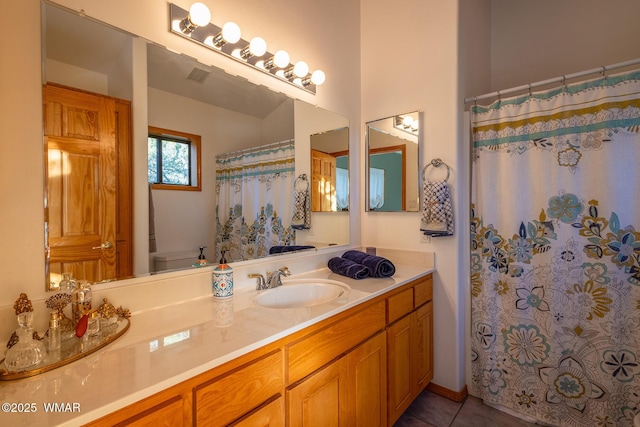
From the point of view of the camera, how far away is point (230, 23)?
51.6 inches

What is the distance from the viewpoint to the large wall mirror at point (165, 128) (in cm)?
98

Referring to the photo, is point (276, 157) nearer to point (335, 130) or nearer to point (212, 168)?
point (212, 168)

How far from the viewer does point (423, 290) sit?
1.82 m

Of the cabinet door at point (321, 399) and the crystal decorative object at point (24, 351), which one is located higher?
the crystal decorative object at point (24, 351)

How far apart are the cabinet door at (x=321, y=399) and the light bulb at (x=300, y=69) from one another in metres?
1.50

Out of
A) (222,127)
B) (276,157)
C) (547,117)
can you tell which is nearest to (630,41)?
(547,117)

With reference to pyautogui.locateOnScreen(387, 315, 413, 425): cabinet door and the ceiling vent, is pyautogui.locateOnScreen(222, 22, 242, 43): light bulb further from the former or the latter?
pyautogui.locateOnScreen(387, 315, 413, 425): cabinet door

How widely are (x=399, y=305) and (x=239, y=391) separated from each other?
100cm

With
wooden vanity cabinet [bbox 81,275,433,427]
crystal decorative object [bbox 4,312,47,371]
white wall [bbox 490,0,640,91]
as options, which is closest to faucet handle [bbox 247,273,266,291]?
wooden vanity cabinet [bbox 81,275,433,427]

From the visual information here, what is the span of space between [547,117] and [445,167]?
586 mm

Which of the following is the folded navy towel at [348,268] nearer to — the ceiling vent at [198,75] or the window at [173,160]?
the window at [173,160]

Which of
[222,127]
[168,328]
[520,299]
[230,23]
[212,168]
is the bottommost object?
[520,299]

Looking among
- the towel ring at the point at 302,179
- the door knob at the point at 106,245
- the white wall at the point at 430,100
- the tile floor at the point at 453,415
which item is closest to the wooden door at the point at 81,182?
the door knob at the point at 106,245

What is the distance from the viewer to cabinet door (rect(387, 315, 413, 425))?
153 cm
